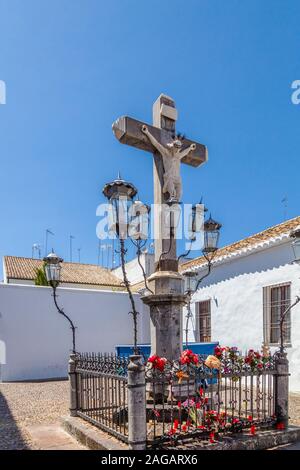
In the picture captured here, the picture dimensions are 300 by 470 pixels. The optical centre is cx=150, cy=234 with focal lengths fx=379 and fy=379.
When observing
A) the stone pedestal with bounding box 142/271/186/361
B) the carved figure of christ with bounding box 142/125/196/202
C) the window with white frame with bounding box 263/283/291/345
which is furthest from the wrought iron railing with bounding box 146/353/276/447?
the window with white frame with bounding box 263/283/291/345

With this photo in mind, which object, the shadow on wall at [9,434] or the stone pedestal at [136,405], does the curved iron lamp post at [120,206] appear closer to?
the stone pedestal at [136,405]

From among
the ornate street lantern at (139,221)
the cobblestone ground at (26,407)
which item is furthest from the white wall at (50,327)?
the ornate street lantern at (139,221)

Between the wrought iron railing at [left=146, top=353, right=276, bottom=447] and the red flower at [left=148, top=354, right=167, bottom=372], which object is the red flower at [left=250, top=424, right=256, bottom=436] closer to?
the wrought iron railing at [left=146, top=353, right=276, bottom=447]

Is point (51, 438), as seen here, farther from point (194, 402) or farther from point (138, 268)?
point (138, 268)

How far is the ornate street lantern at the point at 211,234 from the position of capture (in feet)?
19.3

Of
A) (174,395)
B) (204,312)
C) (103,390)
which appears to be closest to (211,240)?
(174,395)

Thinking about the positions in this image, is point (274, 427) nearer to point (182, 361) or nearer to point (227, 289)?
point (182, 361)

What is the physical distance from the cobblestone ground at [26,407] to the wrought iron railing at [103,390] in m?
0.81

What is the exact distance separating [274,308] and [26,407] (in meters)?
6.01

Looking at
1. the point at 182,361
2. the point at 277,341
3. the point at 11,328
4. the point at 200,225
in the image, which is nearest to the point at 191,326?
the point at 277,341

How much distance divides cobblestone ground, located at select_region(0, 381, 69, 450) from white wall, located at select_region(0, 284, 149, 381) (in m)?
1.00

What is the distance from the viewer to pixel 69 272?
22.4 metres

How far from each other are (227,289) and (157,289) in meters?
6.46

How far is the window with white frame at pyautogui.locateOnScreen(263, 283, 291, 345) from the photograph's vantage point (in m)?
9.03
